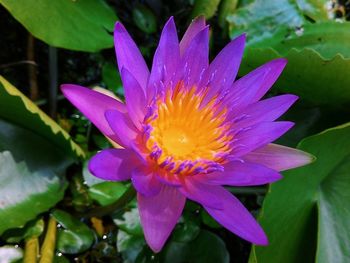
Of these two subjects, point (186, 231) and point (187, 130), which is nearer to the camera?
point (187, 130)

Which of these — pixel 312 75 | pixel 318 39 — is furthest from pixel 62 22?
pixel 318 39

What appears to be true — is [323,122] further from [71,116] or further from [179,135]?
[71,116]

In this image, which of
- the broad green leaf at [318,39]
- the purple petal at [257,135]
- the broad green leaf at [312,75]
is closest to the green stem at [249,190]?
the broad green leaf at [312,75]

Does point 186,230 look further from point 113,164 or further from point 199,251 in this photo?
point 113,164

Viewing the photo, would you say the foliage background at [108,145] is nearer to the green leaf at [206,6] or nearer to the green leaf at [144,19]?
the green leaf at [206,6]

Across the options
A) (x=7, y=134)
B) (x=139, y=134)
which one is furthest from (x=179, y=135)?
(x=7, y=134)

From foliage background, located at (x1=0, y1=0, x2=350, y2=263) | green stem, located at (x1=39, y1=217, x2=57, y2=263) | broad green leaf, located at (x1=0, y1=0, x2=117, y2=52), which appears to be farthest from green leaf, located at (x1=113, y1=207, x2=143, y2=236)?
broad green leaf, located at (x1=0, y1=0, x2=117, y2=52)

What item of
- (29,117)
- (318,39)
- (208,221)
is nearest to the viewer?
(29,117)
